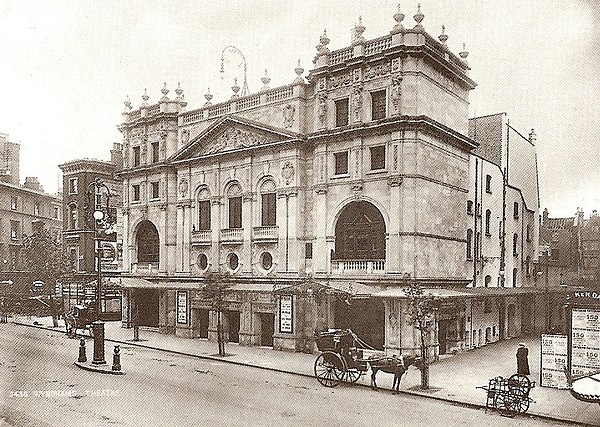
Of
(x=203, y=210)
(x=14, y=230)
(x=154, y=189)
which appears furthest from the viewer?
(x=14, y=230)

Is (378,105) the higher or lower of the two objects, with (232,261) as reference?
higher

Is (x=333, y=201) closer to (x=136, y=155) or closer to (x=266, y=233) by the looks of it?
(x=266, y=233)

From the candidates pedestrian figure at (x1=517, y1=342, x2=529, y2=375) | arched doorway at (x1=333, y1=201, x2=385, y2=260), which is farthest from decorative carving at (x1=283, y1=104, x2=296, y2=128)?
pedestrian figure at (x1=517, y1=342, x2=529, y2=375)

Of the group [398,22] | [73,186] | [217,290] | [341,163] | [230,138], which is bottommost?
[217,290]

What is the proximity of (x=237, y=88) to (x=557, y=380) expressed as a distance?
24.3 metres

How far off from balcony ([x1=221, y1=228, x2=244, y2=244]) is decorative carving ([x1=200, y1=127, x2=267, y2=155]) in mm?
4978

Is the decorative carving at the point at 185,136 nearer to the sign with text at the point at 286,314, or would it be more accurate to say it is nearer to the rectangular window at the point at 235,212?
the rectangular window at the point at 235,212

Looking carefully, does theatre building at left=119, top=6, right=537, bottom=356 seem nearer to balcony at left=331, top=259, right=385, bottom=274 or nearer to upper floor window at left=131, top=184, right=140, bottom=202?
balcony at left=331, top=259, right=385, bottom=274

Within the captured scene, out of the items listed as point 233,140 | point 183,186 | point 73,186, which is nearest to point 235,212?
point 233,140

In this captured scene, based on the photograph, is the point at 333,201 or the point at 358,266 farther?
the point at 333,201

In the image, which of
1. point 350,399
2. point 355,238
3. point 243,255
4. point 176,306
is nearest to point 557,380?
point 350,399

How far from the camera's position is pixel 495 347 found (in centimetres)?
3212

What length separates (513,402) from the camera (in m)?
17.0

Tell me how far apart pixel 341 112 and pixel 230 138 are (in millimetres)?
8063
